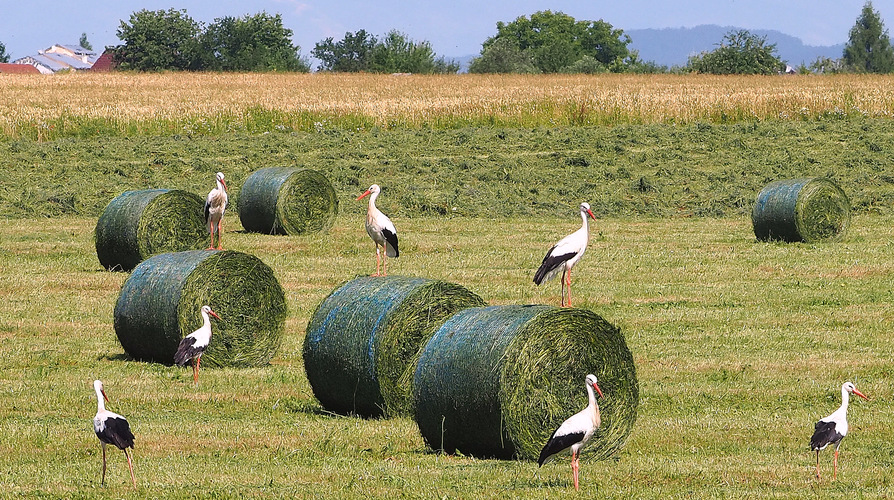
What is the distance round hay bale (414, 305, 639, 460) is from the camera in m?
9.80

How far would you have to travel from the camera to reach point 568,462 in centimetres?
996

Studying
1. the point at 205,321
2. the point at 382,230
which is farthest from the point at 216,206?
the point at 205,321

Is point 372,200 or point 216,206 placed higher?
point 372,200

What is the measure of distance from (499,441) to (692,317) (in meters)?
7.69

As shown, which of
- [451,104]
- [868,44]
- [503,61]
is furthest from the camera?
[868,44]

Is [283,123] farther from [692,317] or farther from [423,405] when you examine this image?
[423,405]

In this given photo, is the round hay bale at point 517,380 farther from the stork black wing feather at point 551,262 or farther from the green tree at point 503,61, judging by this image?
the green tree at point 503,61

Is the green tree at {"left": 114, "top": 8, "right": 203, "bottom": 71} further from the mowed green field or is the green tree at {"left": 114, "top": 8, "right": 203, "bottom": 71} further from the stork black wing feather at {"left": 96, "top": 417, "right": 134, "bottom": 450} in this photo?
the stork black wing feather at {"left": 96, "top": 417, "right": 134, "bottom": 450}

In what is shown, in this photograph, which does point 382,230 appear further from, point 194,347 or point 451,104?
point 451,104

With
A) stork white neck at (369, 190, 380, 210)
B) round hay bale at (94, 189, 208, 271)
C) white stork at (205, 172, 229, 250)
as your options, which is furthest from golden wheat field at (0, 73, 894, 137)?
stork white neck at (369, 190, 380, 210)

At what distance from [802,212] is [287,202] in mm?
10043

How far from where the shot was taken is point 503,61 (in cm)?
10656

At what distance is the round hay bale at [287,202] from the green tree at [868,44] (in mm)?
136778

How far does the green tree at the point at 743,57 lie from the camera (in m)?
82.2
